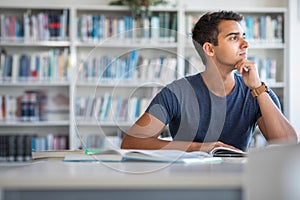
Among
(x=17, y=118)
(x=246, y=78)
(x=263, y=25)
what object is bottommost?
(x=17, y=118)

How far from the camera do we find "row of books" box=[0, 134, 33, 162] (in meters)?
4.68

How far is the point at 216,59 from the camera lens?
6.97 ft

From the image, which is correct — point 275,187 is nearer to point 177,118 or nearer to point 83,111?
point 83,111

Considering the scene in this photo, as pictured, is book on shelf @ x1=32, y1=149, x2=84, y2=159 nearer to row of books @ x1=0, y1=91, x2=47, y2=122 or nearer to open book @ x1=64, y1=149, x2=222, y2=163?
open book @ x1=64, y1=149, x2=222, y2=163

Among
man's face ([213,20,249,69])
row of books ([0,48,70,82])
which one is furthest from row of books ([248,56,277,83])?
man's face ([213,20,249,69])

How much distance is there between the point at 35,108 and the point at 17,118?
17 cm

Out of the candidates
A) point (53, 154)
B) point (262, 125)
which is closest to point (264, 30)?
point (262, 125)

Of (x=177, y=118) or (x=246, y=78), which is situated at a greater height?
(x=246, y=78)

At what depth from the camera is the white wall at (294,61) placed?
4.79 metres

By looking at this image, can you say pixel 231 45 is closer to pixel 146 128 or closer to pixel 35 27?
pixel 146 128

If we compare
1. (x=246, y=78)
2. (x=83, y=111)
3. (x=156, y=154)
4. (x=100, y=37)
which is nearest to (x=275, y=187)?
(x=156, y=154)

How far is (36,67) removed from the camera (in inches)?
186

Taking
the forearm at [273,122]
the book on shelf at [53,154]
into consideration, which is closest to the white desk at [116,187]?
the book on shelf at [53,154]

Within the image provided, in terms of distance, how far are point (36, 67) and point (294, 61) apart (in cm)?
216
